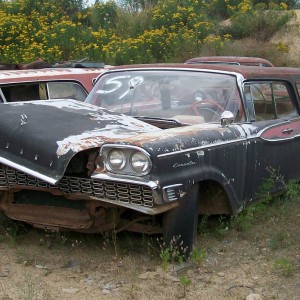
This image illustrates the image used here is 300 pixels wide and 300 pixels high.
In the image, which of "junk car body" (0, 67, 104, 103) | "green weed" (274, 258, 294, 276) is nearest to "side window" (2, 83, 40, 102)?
"junk car body" (0, 67, 104, 103)

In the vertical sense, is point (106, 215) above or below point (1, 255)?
above

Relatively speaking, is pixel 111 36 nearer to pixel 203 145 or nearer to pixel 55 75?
pixel 55 75

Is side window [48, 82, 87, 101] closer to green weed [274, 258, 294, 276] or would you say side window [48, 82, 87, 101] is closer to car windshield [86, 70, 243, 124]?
car windshield [86, 70, 243, 124]

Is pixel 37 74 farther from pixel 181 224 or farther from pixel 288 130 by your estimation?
pixel 181 224

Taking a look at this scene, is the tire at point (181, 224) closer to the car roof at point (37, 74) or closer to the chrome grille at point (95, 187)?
the chrome grille at point (95, 187)

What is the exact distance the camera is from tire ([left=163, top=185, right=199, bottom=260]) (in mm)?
4086

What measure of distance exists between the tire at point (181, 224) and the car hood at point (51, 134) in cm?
59

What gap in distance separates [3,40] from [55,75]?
8.23 m

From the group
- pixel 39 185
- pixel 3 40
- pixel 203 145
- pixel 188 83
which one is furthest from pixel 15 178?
pixel 3 40

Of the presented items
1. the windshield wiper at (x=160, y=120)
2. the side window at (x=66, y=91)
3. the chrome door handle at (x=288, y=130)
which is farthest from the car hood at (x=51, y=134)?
the side window at (x=66, y=91)

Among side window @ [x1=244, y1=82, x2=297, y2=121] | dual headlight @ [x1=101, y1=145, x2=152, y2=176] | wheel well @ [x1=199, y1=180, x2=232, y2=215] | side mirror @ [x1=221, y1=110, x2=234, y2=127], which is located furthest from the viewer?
side window @ [x1=244, y1=82, x2=297, y2=121]

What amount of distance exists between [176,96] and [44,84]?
2.57 metres

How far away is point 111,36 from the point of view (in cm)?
1602

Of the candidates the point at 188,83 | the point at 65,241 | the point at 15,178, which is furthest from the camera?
the point at 188,83
